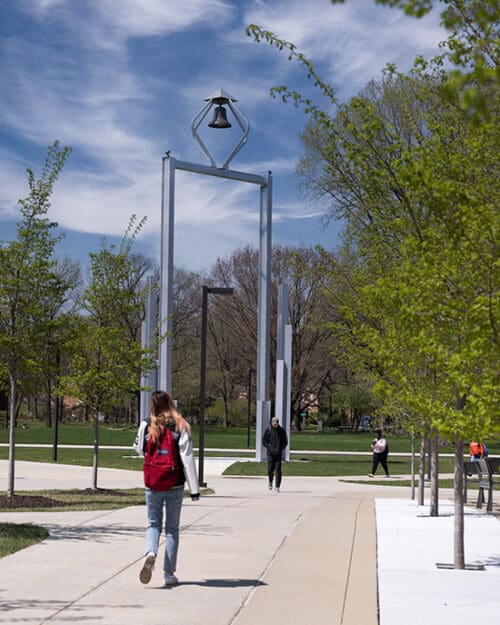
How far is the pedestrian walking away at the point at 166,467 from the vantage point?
8953 millimetres

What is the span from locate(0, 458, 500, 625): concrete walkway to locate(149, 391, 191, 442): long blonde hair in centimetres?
136

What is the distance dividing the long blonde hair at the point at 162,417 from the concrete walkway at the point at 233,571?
53.7 inches

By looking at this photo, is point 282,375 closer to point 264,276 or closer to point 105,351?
point 264,276

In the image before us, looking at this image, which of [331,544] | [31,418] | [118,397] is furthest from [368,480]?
[31,418]

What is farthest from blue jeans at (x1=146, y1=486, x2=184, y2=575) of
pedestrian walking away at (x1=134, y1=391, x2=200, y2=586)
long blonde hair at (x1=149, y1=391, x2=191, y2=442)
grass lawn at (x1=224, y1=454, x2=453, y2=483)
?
grass lawn at (x1=224, y1=454, x2=453, y2=483)

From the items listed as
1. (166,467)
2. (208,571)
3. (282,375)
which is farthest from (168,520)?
(282,375)

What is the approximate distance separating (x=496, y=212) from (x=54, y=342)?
36.1 feet

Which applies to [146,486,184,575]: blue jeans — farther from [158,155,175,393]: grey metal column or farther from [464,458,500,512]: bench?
[158,155,175,393]: grey metal column

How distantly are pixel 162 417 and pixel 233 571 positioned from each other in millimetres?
2066

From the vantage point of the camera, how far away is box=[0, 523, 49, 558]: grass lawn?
11.1 m

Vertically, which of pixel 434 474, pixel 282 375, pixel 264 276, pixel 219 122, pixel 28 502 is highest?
pixel 219 122

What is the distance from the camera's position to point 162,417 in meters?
9.01

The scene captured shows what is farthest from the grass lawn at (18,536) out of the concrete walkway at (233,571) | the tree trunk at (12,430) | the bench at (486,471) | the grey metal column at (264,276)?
the grey metal column at (264,276)

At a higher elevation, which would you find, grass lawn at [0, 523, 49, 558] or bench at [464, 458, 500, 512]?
bench at [464, 458, 500, 512]
